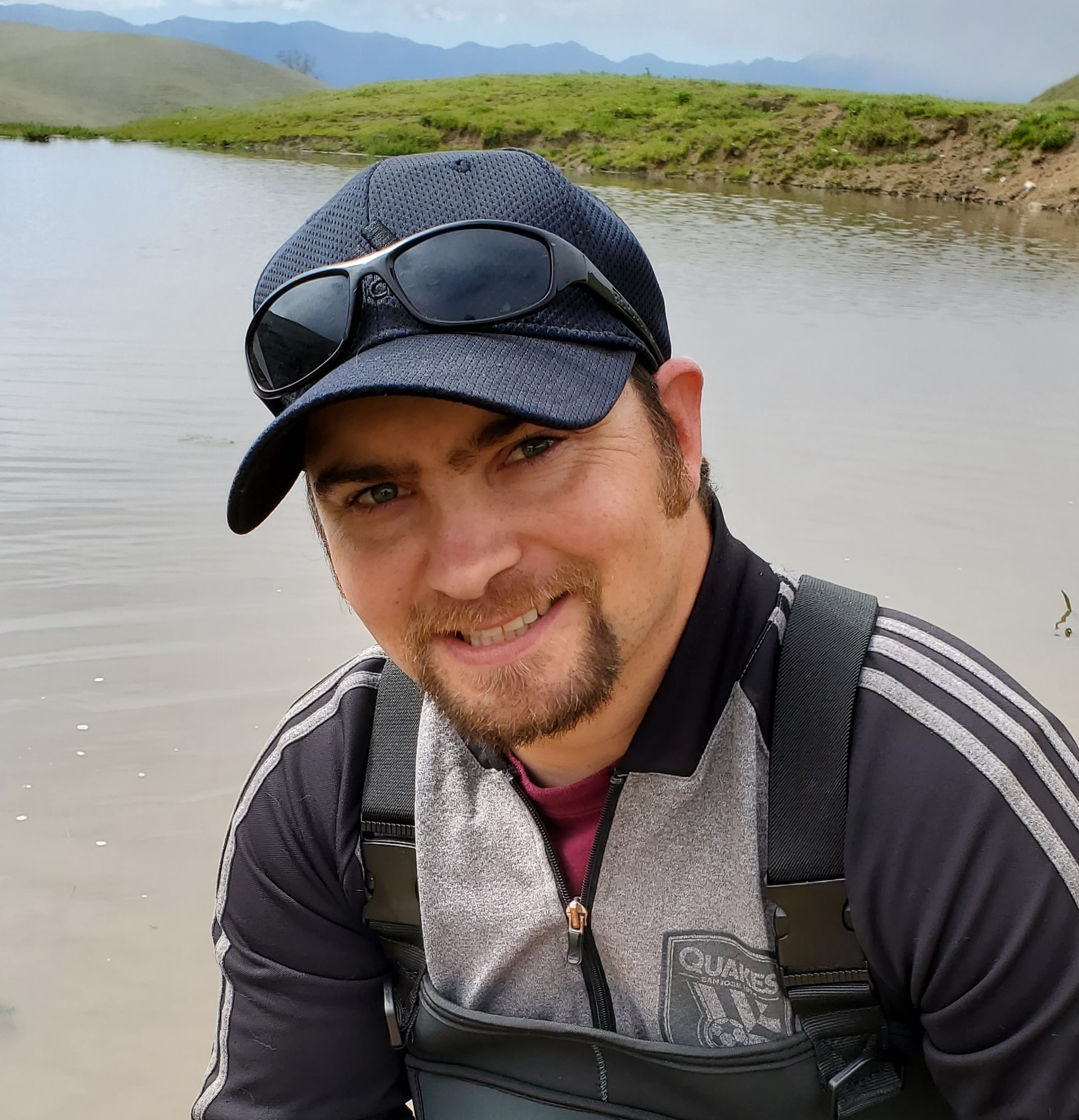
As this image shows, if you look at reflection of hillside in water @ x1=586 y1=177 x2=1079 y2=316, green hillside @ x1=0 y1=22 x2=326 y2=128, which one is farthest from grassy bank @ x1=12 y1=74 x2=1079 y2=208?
green hillside @ x1=0 y1=22 x2=326 y2=128

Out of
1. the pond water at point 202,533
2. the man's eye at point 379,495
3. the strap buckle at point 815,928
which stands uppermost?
the man's eye at point 379,495

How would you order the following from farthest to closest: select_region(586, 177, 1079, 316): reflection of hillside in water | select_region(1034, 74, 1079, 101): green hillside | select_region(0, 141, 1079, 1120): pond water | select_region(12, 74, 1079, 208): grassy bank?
select_region(1034, 74, 1079, 101): green hillside, select_region(12, 74, 1079, 208): grassy bank, select_region(586, 177, 1079, 316): reflection of hillside in water, select_region(0, 141, 1079, 1120): pond water

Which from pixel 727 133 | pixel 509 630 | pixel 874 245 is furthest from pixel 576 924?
pixel 727 133

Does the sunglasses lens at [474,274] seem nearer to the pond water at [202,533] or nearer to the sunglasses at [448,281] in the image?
the sunglasses at [448,281]

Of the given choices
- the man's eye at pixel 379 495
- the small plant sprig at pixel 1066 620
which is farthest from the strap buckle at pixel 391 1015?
the small plant sprig at pixel 1066 620

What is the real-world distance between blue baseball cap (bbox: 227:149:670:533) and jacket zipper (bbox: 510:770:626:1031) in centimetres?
54

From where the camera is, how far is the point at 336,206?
1.50m

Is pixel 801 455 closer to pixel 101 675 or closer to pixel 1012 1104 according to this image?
pixel 101 675

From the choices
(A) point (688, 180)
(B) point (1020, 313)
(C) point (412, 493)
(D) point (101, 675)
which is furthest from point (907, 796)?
(A) point (688, 180)

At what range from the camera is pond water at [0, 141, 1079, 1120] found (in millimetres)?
3029

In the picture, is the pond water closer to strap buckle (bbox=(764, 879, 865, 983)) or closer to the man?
the man

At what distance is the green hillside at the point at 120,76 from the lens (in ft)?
287

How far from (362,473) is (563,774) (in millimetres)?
525

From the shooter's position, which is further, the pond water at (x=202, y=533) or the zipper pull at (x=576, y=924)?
the pond water at (x=202, y=533)
